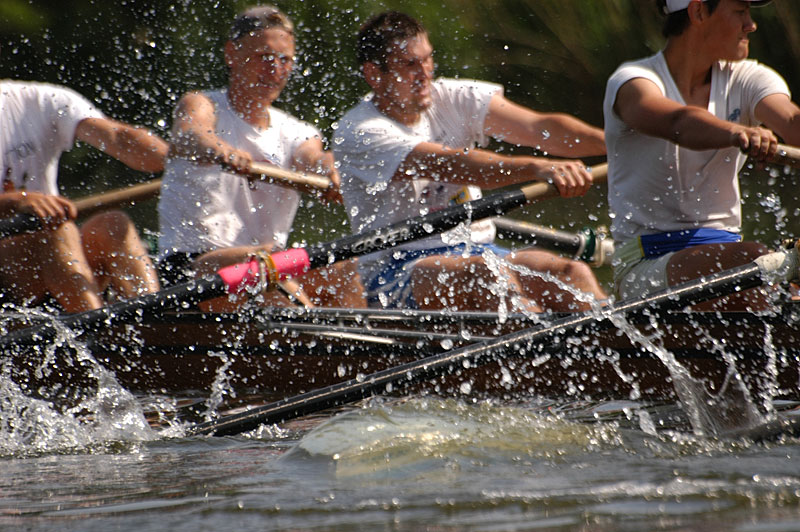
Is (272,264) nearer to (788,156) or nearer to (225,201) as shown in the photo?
(225,201)

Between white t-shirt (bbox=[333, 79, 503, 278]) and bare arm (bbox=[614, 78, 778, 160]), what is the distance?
49 cm

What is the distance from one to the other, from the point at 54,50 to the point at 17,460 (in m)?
5.41

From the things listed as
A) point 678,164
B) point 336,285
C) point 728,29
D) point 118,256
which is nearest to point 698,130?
point 678,164

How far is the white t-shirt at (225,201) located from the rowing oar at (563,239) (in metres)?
0.63

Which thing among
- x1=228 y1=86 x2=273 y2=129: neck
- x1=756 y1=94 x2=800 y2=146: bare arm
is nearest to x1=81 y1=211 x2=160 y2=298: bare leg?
x1=228 y1=86 x2=273 y2=129: neck

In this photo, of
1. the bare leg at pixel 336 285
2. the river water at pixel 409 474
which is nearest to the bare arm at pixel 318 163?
the bare leg at pixel 336 285

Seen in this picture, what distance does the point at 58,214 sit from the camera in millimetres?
2633

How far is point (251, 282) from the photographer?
2250 mm

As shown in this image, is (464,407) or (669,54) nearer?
(464,407)

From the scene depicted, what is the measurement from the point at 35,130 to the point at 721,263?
1895mm

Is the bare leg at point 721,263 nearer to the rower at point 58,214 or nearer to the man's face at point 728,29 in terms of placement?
the man's face at point 728,29

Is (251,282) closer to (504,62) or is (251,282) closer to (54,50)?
(504,62)

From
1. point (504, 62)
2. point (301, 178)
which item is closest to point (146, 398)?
point (301, 178)

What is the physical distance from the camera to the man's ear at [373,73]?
2.60 m
